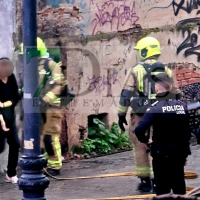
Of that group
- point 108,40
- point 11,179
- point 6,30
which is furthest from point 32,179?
point 108,40

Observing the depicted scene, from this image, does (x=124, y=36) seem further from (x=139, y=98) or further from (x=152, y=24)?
(x=139, y=98)

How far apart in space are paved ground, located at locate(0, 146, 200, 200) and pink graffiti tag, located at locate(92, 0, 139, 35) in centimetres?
240

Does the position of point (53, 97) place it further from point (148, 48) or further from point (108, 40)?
point (108, 40)

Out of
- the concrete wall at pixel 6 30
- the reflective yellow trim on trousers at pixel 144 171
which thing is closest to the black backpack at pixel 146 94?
the reflective yellow trim on trousers at pixel 144 171

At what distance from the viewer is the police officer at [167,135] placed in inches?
243

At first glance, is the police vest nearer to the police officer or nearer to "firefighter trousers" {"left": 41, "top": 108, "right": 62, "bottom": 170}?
the police officer

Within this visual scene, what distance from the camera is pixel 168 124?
6.21 metres

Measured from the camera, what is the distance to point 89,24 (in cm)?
1040

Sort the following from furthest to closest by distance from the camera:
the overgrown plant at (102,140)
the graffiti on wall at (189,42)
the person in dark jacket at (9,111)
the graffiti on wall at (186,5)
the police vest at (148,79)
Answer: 1. the graffiti on wall at (189,42)
2. the graffiti on wall at (186,5)
3. the overgrown plant at (102,140)
4. the person in dark jacket at (9,111)
5. the police vest at (148,79)

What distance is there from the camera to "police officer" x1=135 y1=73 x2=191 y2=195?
618 cm

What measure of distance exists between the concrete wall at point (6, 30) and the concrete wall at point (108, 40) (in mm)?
204

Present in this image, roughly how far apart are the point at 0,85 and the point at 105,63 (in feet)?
9.94

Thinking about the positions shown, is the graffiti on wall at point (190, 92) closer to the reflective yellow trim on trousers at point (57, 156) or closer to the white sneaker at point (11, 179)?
the reflective yellow trim on trousers at point (57, 156)

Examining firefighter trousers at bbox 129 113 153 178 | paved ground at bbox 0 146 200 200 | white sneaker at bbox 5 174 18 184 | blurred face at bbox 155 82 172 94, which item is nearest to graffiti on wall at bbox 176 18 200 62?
paved ground at bbox 0 146 200 200
